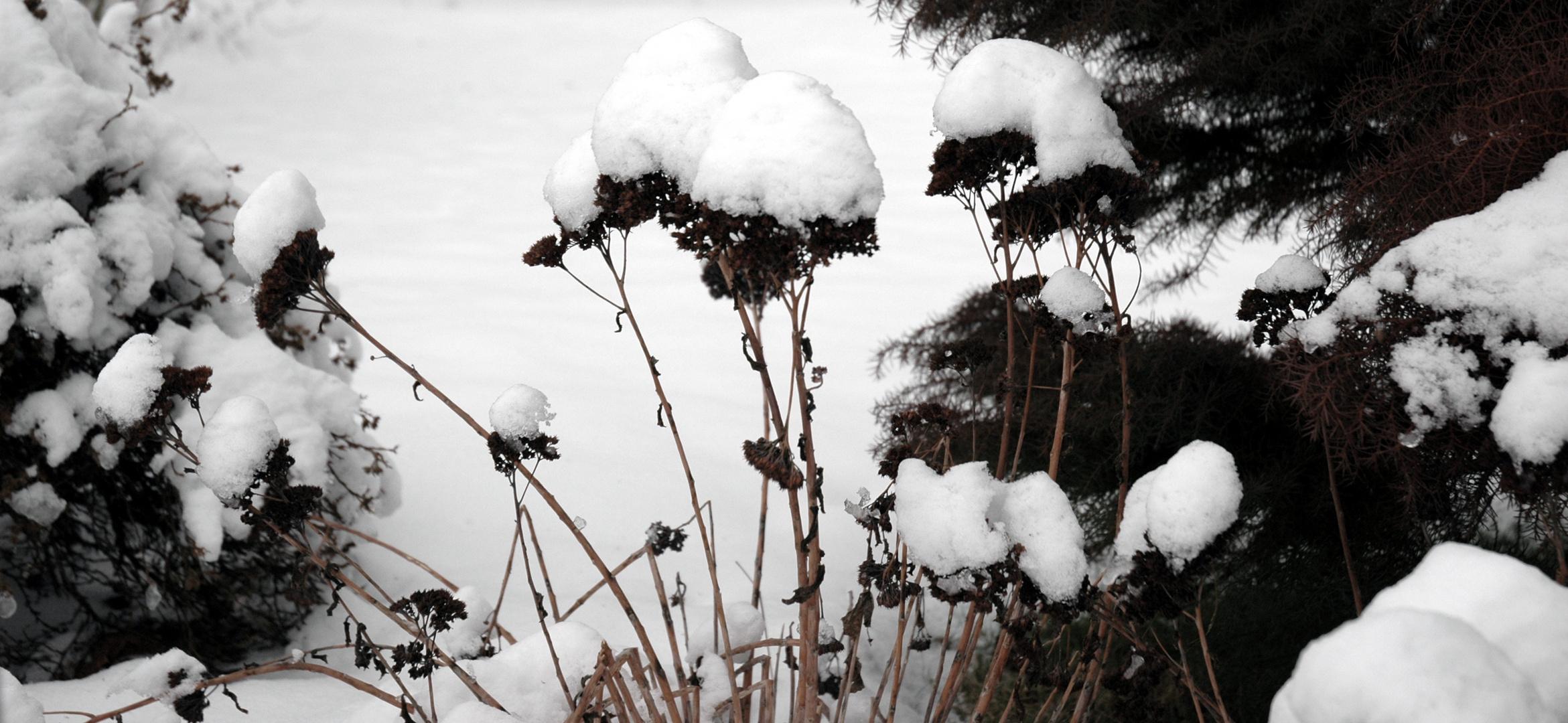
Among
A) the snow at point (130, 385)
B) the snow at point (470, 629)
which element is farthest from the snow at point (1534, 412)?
the snow at point (130, 385)

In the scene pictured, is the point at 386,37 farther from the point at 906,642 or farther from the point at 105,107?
the point at 906,642

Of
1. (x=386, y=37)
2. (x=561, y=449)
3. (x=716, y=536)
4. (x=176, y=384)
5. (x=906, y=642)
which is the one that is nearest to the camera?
(x=176, y=384)

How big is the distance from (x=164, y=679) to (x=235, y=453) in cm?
38

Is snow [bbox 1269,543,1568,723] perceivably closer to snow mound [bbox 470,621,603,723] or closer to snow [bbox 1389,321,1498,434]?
snow [bbox 1389,321,1498,434]

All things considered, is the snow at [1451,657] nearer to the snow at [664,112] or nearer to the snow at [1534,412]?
the snow at [1534,412]

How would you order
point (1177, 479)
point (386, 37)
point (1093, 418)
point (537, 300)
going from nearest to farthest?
1. point (1177, 479)
2. point (1093, 418)
3. point (537, 300)
4. point (386, 37)

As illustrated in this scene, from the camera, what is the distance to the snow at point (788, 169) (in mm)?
815

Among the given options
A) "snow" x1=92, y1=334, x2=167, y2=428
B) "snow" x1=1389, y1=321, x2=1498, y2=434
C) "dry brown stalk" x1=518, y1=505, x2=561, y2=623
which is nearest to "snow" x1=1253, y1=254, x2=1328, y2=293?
"snow" x1=1389, y1=321, x2=1498, y2=434

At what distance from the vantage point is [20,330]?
5.69ft

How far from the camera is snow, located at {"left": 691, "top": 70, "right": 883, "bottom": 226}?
2.67 ft

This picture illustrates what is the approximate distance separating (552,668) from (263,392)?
1.05 metres

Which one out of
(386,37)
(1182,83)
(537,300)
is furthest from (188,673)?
(386,37)

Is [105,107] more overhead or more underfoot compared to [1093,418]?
more overhead

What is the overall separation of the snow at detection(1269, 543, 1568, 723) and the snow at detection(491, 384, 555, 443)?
82cm
